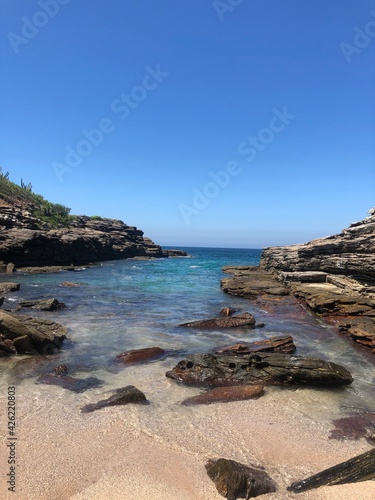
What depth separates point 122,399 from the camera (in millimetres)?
7938

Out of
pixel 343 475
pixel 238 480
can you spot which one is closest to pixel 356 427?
pixel 343 475

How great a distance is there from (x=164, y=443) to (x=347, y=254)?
23.8 metres

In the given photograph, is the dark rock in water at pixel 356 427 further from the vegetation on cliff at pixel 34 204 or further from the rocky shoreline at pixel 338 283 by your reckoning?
the vegetation on cliff at pixel 34 204

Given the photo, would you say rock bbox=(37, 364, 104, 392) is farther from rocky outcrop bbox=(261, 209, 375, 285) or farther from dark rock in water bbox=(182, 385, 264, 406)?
rocky outcrop bbox=(261, 209, 375, 285)

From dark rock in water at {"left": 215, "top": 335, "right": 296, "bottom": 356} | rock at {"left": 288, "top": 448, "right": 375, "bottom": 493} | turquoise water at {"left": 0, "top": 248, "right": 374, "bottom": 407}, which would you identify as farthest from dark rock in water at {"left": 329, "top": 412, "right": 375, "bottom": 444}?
dark rock in water at {"left": 215, "top": 335, "right": 296, "bottom": 356}

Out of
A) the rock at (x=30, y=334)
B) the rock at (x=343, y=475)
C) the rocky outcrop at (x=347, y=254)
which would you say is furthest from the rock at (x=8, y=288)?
the rock at (x=343, y=475)

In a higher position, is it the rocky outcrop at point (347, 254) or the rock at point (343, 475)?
the rocky outcrop at point (347, 254)

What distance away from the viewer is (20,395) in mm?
8117

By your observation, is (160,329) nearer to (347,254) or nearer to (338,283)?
(338,283)

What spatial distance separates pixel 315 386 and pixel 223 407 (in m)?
3.13

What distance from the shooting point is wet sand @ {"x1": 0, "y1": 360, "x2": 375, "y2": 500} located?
4824 millimetres

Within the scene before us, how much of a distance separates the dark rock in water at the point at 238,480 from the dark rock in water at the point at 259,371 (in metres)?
3.99

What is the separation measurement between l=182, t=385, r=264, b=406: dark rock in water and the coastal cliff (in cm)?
4017

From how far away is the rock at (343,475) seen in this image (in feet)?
16.1
